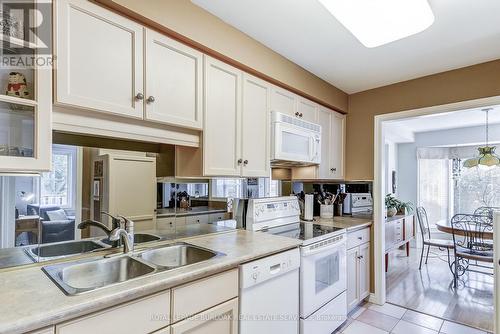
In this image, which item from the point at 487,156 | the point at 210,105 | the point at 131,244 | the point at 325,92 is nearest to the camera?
the point at 131,244

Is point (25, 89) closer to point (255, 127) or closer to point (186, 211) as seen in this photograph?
point (186, 211)

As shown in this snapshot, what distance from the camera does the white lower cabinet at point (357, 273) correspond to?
2648 millimetres

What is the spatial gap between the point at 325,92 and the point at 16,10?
2556 mm

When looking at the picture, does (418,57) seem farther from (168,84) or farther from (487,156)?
(487,156)

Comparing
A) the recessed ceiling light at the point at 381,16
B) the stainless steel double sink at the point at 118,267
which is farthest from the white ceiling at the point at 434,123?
the stainless steel double sink at the point at 118,267

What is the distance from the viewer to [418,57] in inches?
92.6

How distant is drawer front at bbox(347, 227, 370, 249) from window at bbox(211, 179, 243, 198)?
1.15 m

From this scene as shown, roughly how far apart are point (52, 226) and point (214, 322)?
101cm

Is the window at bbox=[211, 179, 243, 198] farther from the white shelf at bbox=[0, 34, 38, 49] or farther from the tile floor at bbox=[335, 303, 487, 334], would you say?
the tile floor at bbox=[335, 303, 487, 334]

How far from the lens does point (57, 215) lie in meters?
1.49

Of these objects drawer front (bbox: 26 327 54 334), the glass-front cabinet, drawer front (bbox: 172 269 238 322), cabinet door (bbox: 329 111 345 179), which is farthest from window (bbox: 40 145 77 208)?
cabinet door (bbox: 329 111 345 179)

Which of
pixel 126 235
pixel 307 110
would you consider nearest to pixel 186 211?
pixel 126 235

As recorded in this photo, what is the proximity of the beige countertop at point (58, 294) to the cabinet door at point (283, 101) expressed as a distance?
1.35 m

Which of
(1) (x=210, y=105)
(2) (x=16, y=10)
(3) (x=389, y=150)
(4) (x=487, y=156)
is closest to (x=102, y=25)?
(2) (x=16, y=10)
